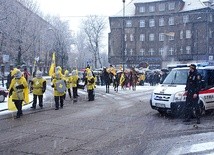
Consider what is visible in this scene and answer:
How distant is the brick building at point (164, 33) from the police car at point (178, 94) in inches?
1998

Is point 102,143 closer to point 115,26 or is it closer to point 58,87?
point 58,87

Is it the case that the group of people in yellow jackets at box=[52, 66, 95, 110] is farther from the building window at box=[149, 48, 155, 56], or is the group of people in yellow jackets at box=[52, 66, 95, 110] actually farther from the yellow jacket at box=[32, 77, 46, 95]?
the building window at box=[149, 48, 155, 56]

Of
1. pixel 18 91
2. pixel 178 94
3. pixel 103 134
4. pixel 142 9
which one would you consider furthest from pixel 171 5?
pixel 103 134

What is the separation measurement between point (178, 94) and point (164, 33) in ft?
192

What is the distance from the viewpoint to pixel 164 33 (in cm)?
6825

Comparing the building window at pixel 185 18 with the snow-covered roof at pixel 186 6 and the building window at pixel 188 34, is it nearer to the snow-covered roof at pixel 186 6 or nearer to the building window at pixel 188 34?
the snow-covered roof at pixel 186 6

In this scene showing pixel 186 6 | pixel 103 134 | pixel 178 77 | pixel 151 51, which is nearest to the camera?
pixel 103 134

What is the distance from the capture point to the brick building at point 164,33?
2509 inches

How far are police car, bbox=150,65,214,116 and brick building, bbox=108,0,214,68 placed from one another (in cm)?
5074

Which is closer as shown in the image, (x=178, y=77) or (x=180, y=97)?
(x=180, y=97)

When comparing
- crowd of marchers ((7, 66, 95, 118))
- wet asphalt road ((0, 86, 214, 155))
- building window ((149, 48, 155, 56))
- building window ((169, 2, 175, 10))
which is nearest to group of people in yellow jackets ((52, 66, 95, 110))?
crowd of marchers ((7, 66, 95, 118))

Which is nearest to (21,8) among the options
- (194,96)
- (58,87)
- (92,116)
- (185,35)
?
(58,87)

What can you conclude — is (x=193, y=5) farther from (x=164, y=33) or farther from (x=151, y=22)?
(x=151, y=22)

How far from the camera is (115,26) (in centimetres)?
7150
